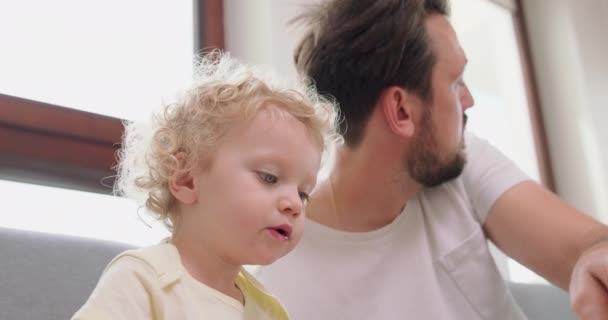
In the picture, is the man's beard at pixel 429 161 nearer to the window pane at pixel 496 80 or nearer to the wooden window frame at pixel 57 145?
the wooden window frame at pixel 57 145

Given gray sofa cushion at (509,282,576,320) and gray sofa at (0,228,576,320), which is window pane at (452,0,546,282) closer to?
gray sofa cushion at (509,282,576,320)

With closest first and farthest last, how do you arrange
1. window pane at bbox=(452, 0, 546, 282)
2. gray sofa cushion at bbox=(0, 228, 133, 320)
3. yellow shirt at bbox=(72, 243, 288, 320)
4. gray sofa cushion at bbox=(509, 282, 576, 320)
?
yellow shirt at bbox=(72, 243, 288, 320) → gray sofa cushion at bbox=(0, 228, 133, 320) → gray sofa cushion at bbox=(509, 282, 576, 320) → window pane at bbox=(452, 0, 546, 282)

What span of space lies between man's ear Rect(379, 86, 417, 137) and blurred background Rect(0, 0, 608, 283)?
0.45m

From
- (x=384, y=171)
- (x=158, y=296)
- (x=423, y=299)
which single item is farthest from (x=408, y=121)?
(x=158, y=296)

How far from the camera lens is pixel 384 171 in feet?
4.68

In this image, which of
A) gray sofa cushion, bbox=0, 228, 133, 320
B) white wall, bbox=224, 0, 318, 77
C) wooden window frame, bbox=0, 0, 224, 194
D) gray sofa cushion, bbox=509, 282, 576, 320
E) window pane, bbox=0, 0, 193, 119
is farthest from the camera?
white wall, bbox=224, 0, 318, 77

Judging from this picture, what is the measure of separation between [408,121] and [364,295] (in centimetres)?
38

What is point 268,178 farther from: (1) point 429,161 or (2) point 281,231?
(1) point 429,161

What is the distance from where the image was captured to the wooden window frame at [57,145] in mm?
1354

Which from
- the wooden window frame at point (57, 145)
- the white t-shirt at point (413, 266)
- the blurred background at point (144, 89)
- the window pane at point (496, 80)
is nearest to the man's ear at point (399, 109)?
the white t-shirt at point (413, 266)

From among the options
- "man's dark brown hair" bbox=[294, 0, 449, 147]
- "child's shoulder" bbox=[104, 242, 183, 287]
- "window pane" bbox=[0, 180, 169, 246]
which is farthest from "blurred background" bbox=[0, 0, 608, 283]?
"man's dark brown hair" bbox=[294, 0, 449, 147]

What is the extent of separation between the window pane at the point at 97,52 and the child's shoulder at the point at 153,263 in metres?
0.81

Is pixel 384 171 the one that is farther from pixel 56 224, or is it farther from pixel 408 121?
pixel 56 224

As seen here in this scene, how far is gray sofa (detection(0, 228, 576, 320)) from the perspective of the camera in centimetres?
99
